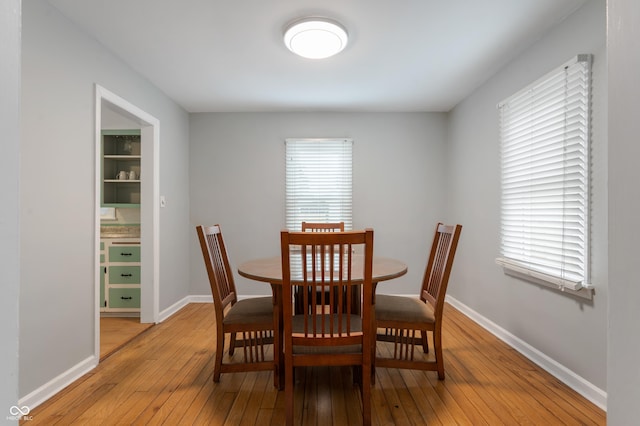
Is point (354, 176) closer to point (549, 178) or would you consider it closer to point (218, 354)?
point (549, 178)

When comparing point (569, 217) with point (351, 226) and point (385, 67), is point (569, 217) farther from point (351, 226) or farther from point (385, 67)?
point (351, 226)

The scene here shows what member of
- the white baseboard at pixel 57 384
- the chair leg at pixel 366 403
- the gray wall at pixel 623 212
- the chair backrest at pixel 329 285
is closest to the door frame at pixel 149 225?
the white baseboard at pixel 57 384

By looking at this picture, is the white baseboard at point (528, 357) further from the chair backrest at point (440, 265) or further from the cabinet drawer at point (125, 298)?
the cabinet drawer at point (125, 298)

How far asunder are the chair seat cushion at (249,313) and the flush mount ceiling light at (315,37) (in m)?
1.92

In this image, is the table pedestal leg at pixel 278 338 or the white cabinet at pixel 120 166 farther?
the white cabinet at pixel 120 166

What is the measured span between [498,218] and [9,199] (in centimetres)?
341

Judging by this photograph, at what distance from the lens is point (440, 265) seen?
7.84ft

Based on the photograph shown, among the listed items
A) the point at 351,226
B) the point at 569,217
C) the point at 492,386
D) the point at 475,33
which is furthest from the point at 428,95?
the point at 492,386

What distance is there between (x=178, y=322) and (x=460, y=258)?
3252 mm

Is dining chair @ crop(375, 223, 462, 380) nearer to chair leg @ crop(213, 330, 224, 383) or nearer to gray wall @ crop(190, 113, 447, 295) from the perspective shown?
chair leg @ crop(213, 330, 224, 383)

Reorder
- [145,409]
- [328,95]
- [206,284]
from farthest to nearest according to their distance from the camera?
[206,284] < [328,95] < [145,409]

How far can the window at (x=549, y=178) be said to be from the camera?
210 centimetres

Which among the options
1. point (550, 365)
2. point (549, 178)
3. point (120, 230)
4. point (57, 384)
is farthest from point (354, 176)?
point (57, 384)

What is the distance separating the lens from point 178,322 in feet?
11.7
